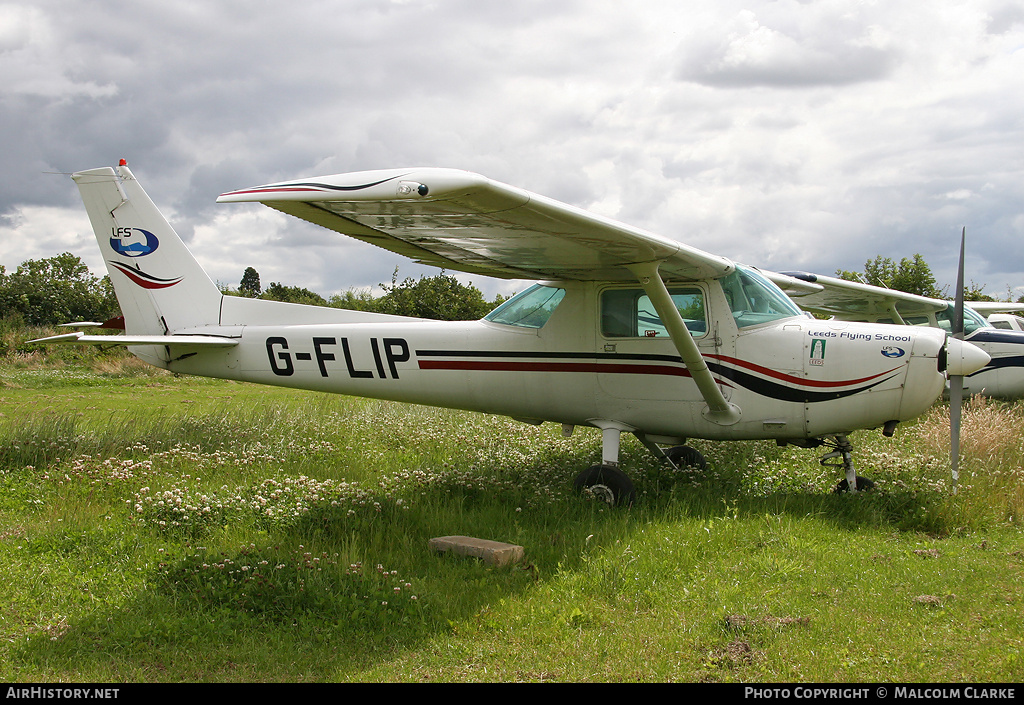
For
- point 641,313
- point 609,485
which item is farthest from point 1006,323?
point 609,485

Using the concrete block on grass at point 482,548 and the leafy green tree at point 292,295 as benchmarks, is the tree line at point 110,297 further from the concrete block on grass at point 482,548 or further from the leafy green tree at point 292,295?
the concrete block on grass at point 482,548

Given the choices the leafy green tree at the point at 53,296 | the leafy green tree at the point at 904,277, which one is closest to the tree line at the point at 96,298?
the leafy green tree at the point at 53,296

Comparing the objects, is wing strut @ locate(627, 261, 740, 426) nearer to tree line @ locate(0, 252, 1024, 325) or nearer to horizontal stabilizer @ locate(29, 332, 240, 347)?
horizontal stabilizer @ locate(29, 332, 240, 347)

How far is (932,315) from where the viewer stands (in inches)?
557

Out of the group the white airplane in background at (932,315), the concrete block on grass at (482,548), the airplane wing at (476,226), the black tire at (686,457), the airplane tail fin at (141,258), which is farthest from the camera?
the white airplane in background at (932,315)

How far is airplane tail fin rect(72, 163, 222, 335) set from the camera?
358 inches

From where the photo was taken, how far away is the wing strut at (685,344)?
6410 mm

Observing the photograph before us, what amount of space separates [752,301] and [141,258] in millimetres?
7302

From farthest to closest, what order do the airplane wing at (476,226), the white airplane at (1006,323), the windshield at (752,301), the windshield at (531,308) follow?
the white airplane at (1006,323)
the windshield at (531,308)
the windshield at (752,301)
the airplane wing at (476,226)

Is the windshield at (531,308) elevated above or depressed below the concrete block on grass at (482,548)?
above

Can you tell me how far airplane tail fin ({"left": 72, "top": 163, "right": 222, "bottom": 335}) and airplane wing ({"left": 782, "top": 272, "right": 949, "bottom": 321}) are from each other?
31.6 ft

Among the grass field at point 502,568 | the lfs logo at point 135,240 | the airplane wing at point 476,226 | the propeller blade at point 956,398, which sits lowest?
the grass field at point 502,568

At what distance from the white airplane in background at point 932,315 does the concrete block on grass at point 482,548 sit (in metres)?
7.52
